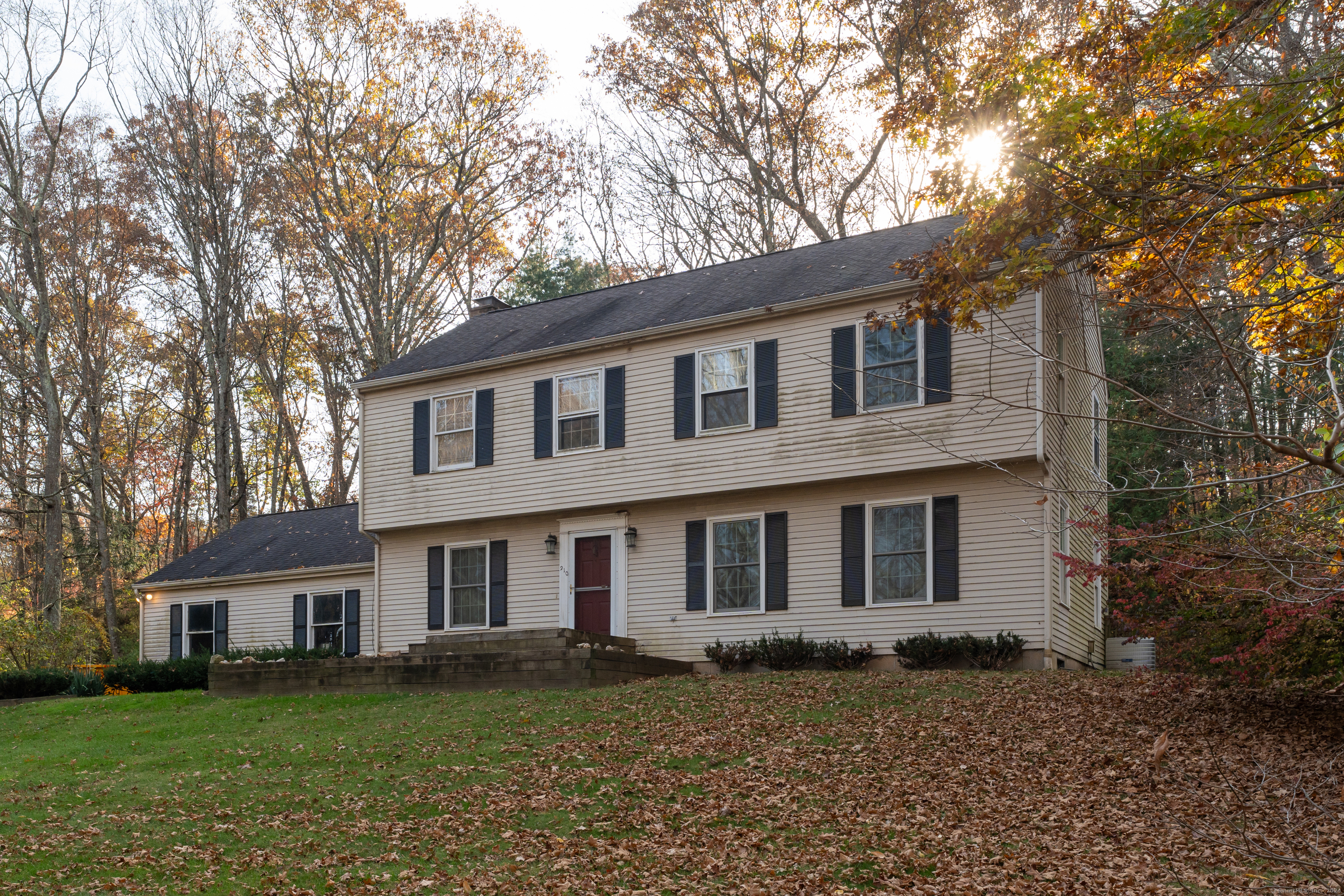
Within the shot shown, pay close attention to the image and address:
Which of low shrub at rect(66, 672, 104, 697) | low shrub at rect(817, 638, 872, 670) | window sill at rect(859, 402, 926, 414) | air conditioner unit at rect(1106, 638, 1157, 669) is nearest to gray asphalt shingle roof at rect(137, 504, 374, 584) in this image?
low shrub at rect(66, 672, 104, 697)

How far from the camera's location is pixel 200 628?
81.7 feet

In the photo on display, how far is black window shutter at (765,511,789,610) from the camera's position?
1702 cm

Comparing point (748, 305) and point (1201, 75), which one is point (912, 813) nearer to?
point (1201, 75)

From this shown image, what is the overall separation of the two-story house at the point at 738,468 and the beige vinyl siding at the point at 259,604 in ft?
1.21

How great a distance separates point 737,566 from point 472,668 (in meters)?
4.18

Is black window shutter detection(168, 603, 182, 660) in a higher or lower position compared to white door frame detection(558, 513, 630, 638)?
lower

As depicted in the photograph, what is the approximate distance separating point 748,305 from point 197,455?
2671 centimetres

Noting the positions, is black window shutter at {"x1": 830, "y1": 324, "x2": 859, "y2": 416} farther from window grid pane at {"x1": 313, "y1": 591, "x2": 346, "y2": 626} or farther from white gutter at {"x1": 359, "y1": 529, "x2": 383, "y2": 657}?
window grid pane at {"x1": 313, "y1": 591, "x2": 346, "y2": 626}

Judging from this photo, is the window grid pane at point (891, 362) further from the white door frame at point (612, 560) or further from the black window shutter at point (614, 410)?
the white door frame at point (612, 560)

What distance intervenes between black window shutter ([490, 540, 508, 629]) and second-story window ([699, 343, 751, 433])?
14.5 feet

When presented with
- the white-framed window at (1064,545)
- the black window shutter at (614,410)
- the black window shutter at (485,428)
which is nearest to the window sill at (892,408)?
the white-framed window at (1064,545)

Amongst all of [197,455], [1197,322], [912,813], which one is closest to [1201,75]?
[1197,322]

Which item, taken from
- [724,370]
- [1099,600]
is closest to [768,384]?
[724,370]

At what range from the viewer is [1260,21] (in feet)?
28.0
